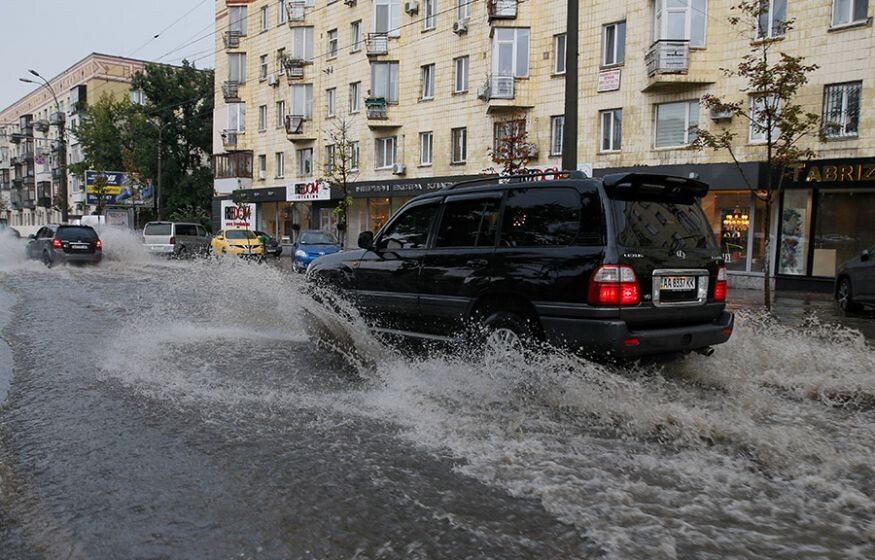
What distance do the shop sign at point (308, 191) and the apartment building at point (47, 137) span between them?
2578cm

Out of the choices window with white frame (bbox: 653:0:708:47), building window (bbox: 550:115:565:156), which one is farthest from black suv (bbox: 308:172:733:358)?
building window (bbox: 550:115:565:156)

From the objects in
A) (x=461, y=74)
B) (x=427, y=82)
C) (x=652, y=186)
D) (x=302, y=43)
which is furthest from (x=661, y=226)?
(x=302, y=43)

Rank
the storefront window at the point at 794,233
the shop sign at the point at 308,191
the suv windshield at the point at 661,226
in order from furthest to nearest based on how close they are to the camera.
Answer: the shop sign at the point at 308,191
the storefront window at the point at 794,233
the suv windshield at the point at 661,226

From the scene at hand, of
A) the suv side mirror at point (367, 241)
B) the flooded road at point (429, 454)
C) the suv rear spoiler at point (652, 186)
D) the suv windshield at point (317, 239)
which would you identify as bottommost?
the flooded road at point (429, 454)

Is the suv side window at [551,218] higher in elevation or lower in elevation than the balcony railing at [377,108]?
lower

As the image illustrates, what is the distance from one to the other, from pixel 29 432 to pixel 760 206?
20.7 m

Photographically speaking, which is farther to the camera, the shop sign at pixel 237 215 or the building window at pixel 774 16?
the shop sign at pixel 237 215

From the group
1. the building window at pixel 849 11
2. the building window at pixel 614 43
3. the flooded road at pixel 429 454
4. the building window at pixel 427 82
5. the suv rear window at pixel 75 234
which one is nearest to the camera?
the flooded road at pixel 429 454

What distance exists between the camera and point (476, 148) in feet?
92.6

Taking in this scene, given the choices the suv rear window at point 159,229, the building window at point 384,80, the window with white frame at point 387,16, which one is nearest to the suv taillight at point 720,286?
the suv rear window at point 159,229

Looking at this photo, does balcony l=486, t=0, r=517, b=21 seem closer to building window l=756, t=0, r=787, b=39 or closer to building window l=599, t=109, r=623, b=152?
building window l=599, t=109, r=623, b=152

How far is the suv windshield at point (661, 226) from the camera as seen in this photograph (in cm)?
534

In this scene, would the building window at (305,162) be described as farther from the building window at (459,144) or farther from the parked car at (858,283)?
the parked car at (858,283)

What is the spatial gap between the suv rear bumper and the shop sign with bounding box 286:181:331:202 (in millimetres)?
29550
